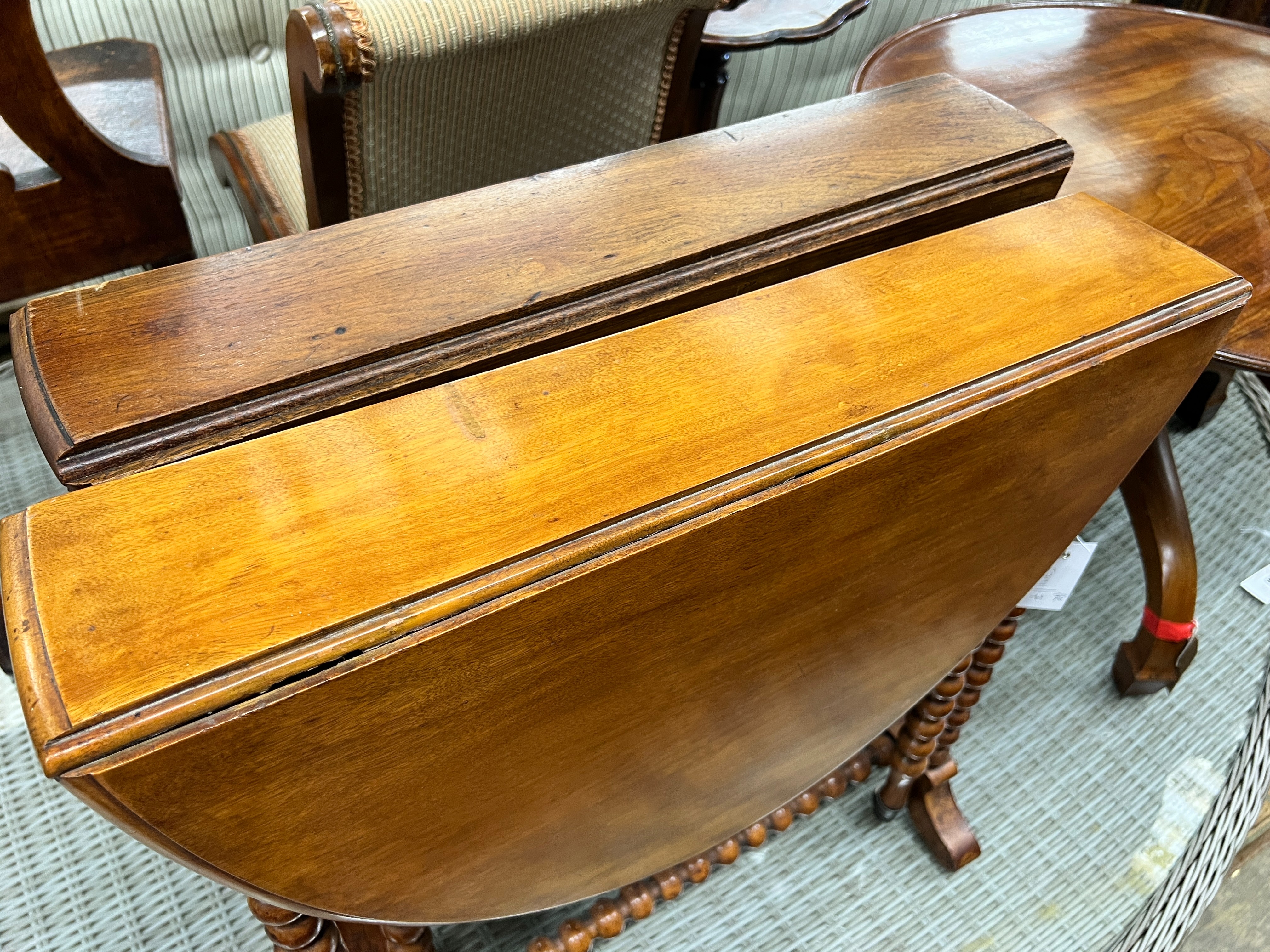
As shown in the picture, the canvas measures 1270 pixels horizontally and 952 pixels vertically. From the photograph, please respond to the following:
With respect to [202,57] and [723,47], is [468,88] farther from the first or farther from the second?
[202,57]

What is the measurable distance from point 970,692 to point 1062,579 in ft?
0.74

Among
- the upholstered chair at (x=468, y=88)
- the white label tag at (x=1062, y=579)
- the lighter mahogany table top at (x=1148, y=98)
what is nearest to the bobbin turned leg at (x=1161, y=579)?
the white label tag at (x=1062, y=579)

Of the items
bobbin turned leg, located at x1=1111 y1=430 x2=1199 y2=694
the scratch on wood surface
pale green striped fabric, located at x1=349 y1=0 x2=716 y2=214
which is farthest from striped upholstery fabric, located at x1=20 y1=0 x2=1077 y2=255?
bobbin turned leg, located at x1=1111 y1=430 x2=1199 y2=694

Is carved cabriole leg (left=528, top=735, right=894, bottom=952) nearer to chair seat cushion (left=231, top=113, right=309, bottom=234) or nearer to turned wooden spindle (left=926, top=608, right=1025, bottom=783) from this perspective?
turned wooden spindle (left=926, top=608, right=1025, bottom=783)

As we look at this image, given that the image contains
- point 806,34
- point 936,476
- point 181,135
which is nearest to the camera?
point 936,476

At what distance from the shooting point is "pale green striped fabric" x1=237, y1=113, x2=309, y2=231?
121 centimetres

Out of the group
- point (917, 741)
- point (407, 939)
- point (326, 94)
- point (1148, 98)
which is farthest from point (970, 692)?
point (1148, 98)

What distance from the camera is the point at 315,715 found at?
416 mm

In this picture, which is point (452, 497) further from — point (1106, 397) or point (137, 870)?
point (137, 870)

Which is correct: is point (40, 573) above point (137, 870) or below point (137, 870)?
above

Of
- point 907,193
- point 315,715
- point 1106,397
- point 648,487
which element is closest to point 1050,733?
point 1106,397

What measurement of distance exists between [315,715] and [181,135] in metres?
1.47

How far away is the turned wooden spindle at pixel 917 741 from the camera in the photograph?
92 cm

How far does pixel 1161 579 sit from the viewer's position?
1165 millimetres
